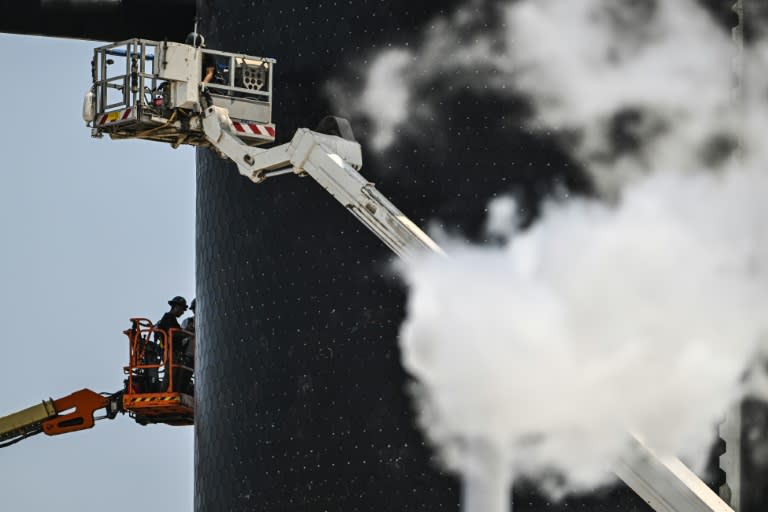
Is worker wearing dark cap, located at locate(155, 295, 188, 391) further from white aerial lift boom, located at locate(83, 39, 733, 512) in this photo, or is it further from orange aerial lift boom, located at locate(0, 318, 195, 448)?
white aerial lift boom, located at locate(83, 39, 733, 512)

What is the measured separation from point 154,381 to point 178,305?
40.3 inches

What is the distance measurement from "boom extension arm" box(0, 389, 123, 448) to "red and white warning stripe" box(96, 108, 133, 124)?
9.02m

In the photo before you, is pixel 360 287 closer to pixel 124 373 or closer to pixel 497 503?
pixel 497 503

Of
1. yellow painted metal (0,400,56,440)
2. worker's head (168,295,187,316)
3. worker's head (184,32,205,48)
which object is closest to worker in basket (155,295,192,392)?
worker's head (168,295,187,316)

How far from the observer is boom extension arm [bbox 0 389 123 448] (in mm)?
22922

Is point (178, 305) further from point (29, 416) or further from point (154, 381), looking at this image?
point (29, 416)

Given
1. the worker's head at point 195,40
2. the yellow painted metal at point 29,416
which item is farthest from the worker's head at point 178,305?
the worker's head at point 195,40

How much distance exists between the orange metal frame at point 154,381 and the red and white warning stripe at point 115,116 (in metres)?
5.82

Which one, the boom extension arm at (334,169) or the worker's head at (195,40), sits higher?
the worker's head at (195,40)

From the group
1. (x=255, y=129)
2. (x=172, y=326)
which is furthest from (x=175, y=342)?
(x=255, y=129)

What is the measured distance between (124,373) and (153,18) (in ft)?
15.4

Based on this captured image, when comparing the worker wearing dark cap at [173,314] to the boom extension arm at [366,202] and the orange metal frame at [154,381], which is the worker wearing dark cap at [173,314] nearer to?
the orange metal frame at [154,381]

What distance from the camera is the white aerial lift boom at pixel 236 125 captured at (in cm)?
1216

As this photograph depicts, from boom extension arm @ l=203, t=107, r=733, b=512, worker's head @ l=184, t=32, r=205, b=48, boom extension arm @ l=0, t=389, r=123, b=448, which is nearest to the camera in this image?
boom extension arm @ l=203, t=107, r=733, b=512
